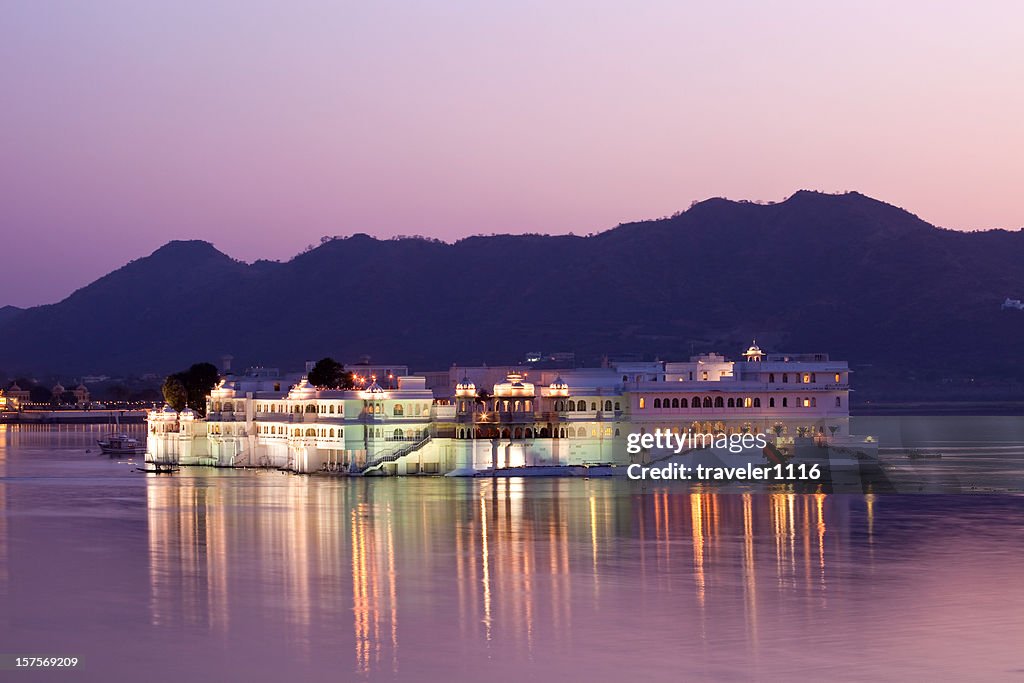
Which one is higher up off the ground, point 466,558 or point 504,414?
point 504,414

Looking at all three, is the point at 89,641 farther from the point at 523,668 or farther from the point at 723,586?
the point at 723,586

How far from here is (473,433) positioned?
8712 centimetres

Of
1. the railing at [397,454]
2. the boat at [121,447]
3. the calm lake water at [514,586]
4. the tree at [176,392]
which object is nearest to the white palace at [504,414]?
the railing at [397,454]

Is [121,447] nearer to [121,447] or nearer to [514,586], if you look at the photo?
[121,447]

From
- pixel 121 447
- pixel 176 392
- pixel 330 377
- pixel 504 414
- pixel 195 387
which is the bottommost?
pixel 121 447

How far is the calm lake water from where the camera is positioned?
1393 inches

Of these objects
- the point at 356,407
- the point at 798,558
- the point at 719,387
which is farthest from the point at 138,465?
the point at 798,558

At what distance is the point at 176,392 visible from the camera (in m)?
109

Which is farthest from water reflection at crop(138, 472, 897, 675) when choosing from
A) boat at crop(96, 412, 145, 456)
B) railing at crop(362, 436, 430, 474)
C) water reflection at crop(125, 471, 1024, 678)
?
boat at crop(96, 412, 145, 456)

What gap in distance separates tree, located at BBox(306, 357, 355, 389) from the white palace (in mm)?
1802

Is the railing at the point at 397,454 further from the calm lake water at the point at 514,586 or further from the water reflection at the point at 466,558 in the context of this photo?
the calm lake water at the point at 514,586

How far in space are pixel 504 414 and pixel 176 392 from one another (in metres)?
29.1

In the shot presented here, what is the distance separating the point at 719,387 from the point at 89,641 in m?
57.7

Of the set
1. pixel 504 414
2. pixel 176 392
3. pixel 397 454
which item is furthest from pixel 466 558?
pixel 176 392
